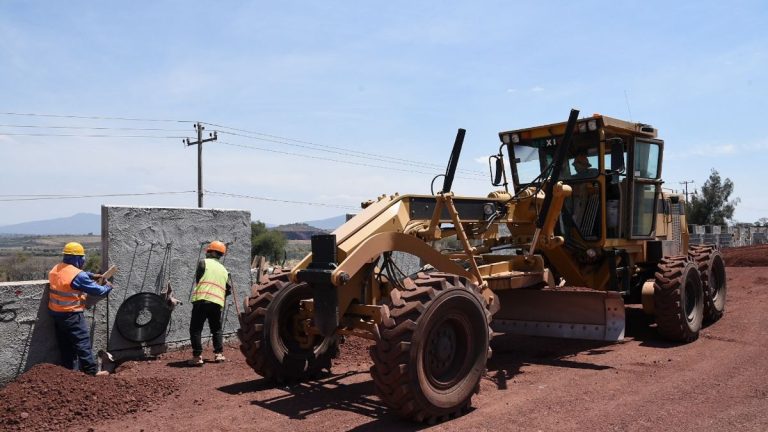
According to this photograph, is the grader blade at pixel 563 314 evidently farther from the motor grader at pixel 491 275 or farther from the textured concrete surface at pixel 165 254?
the textured concrete surface at pixel 165 254

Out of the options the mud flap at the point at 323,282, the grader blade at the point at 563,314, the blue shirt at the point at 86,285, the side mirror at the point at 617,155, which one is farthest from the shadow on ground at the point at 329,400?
the side mirror at the point at 617,155

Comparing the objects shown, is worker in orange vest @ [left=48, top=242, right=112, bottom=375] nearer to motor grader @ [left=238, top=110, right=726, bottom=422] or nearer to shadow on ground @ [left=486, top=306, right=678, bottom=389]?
motor grader @ [left=238, top=110, right=726, bottom=422]

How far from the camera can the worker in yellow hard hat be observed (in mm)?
7852

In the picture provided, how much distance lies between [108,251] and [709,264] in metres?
8.89

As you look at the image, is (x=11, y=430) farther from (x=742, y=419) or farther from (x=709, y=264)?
(x=709, y=264)

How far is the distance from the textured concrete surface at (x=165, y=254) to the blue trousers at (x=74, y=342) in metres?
0.67

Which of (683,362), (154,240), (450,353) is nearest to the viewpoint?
(450,353)

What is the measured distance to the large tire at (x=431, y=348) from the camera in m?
5.11

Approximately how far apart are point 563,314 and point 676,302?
5.59ft

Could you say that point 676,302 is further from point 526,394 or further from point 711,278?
point 526,394

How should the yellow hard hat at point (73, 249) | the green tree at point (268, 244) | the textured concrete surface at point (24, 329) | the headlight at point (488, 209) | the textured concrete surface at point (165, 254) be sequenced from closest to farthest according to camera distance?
1. the textured concrete surface at point (24, 329)
2. the yellow hard hat at point (73, 249)
3. the headlight at point (488, 209)
4. the textured concrete surface at point (165, 254)
5. the green tree at point (268, 244)

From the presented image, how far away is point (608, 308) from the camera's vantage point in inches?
307

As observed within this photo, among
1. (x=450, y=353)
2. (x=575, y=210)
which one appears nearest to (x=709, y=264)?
(x=575, y=210)

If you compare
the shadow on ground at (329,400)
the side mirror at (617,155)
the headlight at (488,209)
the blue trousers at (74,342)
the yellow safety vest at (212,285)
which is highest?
the side mirror at (617,155)
